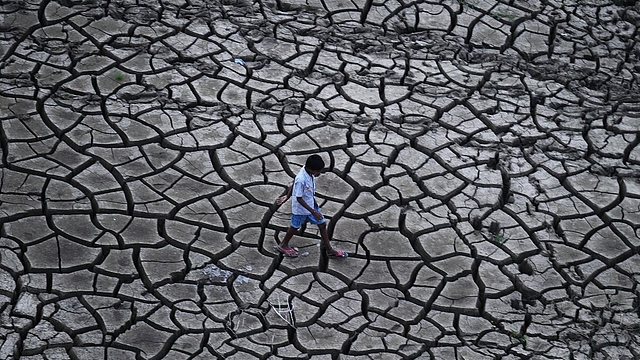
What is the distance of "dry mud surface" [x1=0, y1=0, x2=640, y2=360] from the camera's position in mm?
5312

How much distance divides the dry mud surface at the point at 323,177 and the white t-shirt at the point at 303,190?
0.38 metres

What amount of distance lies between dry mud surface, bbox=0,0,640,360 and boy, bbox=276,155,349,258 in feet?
0.35

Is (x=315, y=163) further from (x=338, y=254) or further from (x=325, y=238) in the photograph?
(x=338, y=254)

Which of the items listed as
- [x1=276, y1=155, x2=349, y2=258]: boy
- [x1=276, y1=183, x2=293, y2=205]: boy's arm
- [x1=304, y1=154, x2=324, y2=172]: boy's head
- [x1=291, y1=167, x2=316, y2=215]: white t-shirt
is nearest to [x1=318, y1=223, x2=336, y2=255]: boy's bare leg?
[x1=276, y1=155, x2=349, y2=258]: boy

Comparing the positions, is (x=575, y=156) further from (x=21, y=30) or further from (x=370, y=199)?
(x=21, y=30)

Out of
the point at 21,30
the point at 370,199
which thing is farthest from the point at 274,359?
the point at 21,30

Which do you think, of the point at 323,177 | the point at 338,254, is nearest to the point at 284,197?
the point at 338,254

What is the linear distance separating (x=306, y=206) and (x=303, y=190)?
0.35 feet

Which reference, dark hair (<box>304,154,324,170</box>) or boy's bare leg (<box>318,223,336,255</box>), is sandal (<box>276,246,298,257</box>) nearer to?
boy's bare leg (<box>318,223,336,255</box>)

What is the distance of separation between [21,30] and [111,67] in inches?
36.8

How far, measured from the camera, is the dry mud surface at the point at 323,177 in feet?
17.4

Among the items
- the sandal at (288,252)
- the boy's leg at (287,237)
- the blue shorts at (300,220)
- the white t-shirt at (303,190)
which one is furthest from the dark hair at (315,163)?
the sandal at (288,252)

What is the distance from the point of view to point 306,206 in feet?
18.1

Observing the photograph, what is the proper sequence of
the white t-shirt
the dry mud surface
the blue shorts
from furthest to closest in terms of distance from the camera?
the blue shorts, the white t-shirt, the dry mud surface
